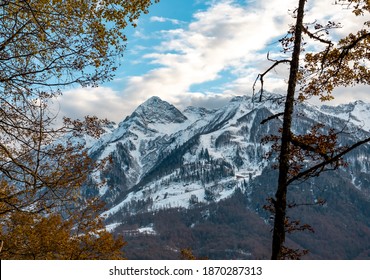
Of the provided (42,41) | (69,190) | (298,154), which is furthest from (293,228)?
(42,41)

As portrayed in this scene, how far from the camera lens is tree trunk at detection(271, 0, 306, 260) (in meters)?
14.0

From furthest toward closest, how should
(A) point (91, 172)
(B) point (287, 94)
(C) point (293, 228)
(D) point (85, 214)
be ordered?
1. (D) point (85, 214)
2. (A) point (91, 172)
3. (B) point (287, 94)
4. (C) point (293, 228)

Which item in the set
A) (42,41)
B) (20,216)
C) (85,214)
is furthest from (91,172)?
(42,41)

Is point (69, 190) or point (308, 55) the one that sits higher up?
point (308, 55)

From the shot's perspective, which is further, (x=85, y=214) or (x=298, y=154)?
(x=85, y=214)

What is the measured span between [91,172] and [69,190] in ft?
7.92

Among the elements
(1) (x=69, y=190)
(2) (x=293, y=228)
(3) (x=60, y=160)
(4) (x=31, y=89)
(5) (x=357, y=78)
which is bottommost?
(2) (x=293, y=228)

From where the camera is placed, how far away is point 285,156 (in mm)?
14383

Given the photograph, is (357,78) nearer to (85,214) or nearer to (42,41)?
(42,41)

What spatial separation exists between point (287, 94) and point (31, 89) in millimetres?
8511

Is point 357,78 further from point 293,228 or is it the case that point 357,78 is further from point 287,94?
point 293,228

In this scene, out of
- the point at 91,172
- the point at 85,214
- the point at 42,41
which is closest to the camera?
the point at 42,41

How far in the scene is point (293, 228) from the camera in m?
14.1

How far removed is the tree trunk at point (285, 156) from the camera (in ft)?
46.1
